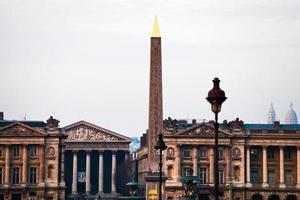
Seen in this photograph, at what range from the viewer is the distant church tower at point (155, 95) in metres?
146

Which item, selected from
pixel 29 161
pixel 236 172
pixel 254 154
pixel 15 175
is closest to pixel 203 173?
pixel 236 172

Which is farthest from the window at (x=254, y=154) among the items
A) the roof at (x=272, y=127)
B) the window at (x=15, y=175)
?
the window at (x=15, y=175)

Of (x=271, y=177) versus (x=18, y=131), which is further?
(x=18, y=131)

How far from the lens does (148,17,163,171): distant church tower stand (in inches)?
5748

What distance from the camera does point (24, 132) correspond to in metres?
158

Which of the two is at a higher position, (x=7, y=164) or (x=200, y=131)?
(x=200, y=131)

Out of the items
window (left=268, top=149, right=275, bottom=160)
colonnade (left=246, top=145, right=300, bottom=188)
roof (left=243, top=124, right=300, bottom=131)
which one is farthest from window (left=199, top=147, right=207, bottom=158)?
window (left=268, top=149, right=275, bottom=160)

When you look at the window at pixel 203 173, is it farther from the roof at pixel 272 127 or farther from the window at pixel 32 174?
the window at pixel 32 174

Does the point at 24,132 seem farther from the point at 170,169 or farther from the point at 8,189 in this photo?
the point at 170,169

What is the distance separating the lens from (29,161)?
157375 millimetres

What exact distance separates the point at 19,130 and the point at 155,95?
73.7 ft

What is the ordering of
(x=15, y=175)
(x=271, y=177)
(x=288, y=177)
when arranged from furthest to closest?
(x=15, y=175) → (x=271, y=177) → (x=288, y=177)

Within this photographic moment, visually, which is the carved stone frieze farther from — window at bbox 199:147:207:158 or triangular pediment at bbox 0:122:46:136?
window at bbox 199:147:207:158

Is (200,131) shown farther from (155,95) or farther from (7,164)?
(7,164)
